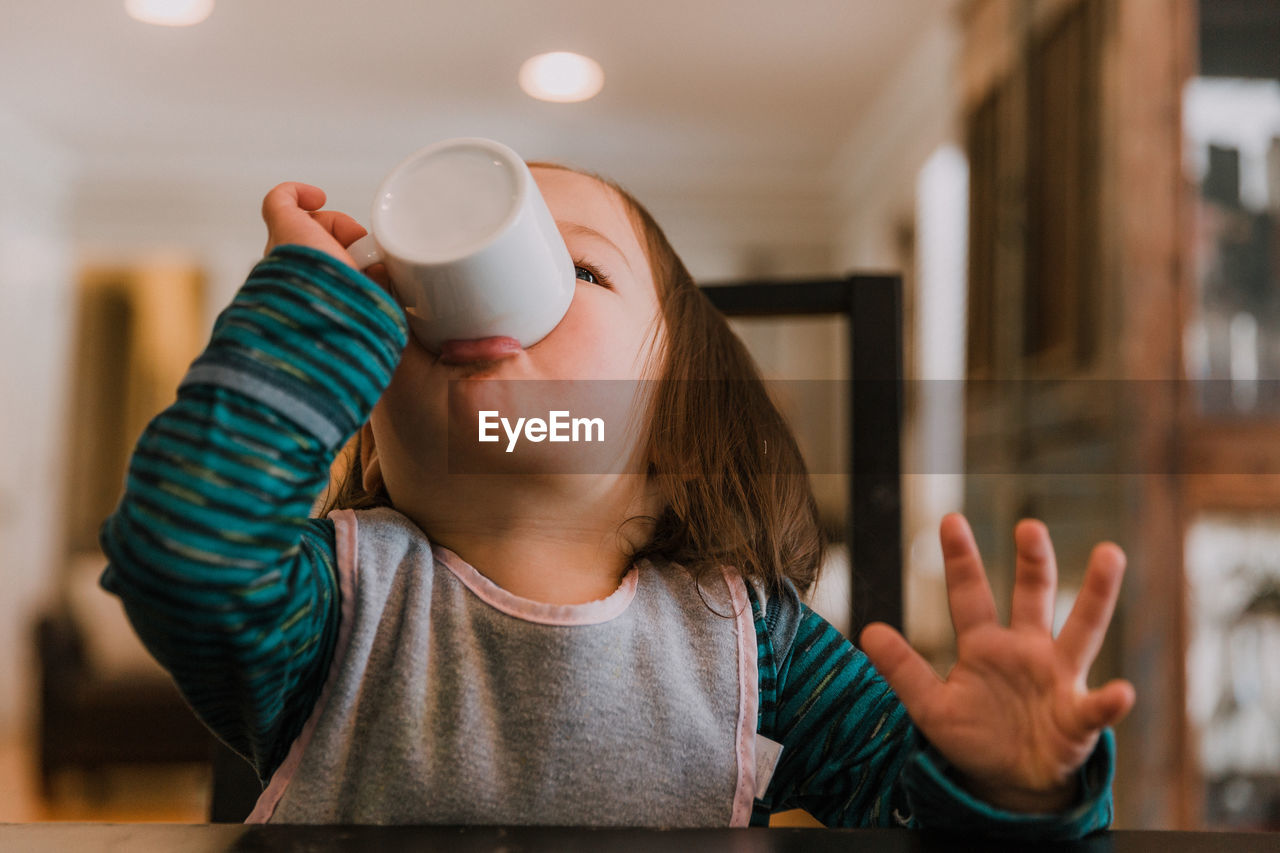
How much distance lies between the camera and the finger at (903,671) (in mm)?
406

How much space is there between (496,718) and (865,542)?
294 millimetres

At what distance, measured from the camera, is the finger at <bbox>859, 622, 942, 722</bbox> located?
41cm

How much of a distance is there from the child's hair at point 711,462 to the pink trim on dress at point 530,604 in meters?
0.06

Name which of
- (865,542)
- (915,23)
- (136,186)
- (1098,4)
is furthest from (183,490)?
(136,186)

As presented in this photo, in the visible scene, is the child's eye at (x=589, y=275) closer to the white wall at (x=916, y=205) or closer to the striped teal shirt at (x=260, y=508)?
the striped teal shirt at (x=260, y=508)

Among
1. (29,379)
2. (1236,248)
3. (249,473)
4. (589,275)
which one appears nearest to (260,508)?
(249,473)

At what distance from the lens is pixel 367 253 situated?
1.53ft

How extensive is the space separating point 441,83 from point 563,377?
352cm

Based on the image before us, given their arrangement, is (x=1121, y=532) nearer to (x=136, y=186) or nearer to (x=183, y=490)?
(x=183, y=490)

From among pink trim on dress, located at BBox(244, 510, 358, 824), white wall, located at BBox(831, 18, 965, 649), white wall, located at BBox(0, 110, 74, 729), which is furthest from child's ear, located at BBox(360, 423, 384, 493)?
white wall, located at BBox(0, 110, 74, 729)

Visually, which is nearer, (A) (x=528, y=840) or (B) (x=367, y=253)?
(A) (x=528, y=840)

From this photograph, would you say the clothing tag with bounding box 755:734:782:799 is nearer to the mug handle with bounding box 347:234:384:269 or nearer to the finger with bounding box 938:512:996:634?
the finger with bounding box 938:512:996:634

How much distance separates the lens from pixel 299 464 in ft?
1.33

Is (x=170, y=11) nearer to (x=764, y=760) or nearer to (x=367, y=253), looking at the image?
(x=367, y=253)
